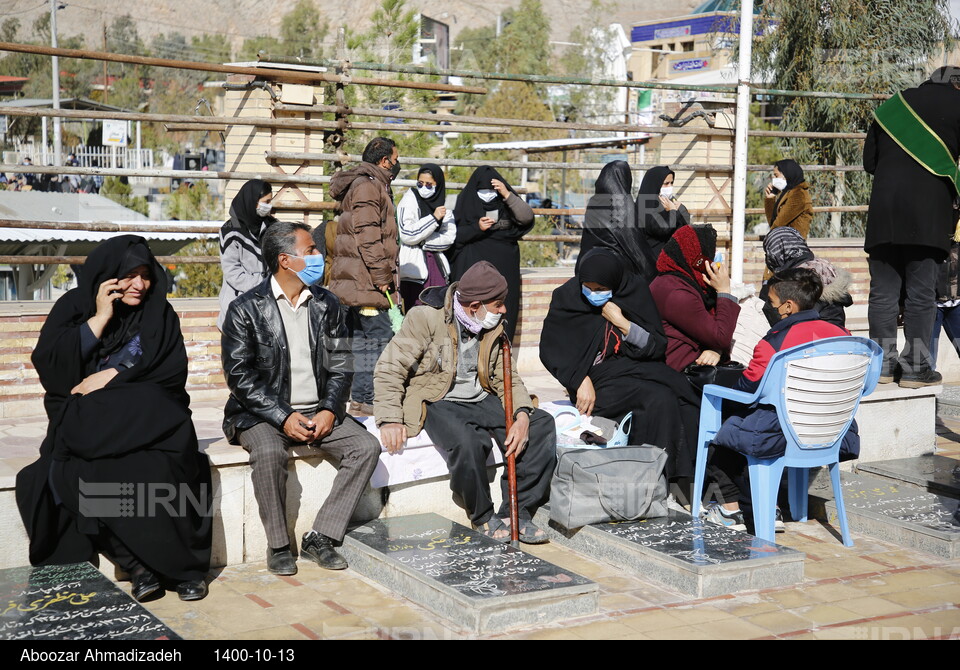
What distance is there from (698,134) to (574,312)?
4607mm

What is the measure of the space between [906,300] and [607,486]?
3.08 metres

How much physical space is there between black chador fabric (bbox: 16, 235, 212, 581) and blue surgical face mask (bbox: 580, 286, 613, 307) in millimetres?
2213

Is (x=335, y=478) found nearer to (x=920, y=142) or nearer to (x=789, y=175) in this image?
(x=789, y=175)

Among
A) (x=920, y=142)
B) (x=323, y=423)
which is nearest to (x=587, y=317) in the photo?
(x=323, y=423)

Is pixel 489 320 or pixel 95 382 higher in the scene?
pixel 489 320

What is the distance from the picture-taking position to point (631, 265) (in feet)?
19.3

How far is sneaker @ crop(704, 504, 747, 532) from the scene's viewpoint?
17.6 feet

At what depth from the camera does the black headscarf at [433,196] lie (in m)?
6.84

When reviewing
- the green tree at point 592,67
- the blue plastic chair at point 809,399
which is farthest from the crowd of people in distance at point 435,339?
the green tree at point 592,67

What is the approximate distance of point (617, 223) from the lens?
6188 mm

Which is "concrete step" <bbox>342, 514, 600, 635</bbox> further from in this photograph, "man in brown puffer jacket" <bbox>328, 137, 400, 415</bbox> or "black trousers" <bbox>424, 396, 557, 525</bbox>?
"man in brown puffer jacket" <bbox>328, 137, 400, 415</bbox>

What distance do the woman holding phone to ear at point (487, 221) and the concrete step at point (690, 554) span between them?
2.46m

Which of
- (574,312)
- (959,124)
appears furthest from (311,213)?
(959,124)

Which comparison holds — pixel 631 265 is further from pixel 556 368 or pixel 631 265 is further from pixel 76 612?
pixel 76 612
